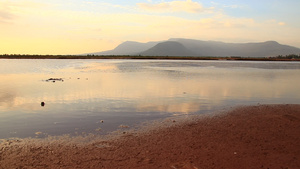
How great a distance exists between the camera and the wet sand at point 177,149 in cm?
664

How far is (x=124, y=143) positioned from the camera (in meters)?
8.21

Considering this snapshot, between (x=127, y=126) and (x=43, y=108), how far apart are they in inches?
249

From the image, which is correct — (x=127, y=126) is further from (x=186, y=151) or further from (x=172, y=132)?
(x=186, y=151)

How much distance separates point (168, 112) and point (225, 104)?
4.84 metres

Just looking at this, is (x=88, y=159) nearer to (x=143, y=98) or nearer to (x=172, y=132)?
(x=172, y=132)

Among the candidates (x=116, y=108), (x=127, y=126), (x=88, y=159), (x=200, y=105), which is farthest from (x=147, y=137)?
(x=200, y=105)

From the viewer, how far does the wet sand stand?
6641 millimetres

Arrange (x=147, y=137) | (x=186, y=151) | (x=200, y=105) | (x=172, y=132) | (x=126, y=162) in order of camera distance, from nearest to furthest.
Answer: (x=126, y=162), (x=186, y=151), (x=147, y=137), (x=172, y=132), (x=200, y=105)

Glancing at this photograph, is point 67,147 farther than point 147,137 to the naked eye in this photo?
No

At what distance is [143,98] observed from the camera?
17.6 metres

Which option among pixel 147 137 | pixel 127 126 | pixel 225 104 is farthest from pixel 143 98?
pixel 147 137

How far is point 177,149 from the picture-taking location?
7.68 m

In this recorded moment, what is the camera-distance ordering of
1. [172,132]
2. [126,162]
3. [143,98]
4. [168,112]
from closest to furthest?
1. [126,162]
2. [172,132]
3. [168,112]
4. [143,98]

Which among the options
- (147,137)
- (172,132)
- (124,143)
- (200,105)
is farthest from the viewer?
(200,105)
